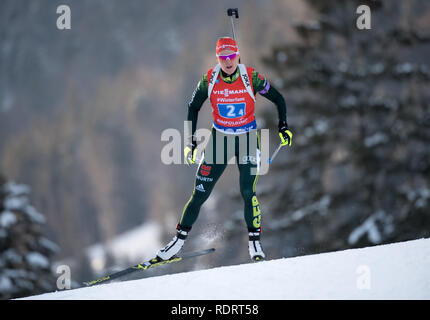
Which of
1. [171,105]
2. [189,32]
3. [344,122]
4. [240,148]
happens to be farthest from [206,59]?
[240,148]

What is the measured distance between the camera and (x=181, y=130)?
66.8 meters

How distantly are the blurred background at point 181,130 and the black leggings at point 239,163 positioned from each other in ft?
7.62

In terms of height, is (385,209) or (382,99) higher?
(382,99)

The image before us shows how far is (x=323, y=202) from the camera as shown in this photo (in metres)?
17.9

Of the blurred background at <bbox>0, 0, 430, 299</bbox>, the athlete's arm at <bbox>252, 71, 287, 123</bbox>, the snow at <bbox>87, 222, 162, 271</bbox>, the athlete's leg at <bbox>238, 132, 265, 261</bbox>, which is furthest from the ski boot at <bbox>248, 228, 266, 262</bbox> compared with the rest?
the snow at <bbox>87, 222, 162, 271</bbox>

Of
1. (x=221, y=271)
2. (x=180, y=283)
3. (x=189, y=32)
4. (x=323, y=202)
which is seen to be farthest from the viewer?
(x=189, y=32)

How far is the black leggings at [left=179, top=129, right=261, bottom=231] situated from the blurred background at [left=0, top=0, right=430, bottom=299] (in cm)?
→ 232

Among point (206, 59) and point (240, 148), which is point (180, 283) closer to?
point (240, 148)

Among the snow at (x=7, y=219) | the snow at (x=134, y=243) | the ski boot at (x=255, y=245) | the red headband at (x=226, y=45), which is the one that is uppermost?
the snow at (x=134, y=243)

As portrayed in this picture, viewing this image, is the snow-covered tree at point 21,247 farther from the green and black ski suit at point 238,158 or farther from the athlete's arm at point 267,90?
the athlete's arm at point 267,90

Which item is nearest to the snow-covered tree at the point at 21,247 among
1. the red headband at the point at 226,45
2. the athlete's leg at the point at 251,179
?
the athlete's leg at the point at 251,179

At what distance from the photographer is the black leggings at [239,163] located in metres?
5.98

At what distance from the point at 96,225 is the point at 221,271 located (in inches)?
2939

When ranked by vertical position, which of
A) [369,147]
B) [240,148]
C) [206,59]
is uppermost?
[206,59]
